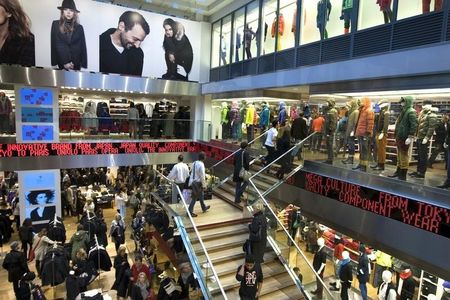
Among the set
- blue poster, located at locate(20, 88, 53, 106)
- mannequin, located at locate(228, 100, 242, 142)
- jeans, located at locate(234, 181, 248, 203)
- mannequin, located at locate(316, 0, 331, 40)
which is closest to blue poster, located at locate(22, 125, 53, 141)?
blue poster, located at locate(20, 88, 53, 106)

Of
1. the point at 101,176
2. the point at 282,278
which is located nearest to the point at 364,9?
the point at 282,278

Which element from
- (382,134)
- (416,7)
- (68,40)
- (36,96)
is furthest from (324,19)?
(36,96)

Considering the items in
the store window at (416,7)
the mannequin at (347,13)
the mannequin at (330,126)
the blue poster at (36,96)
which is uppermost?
the mannequin at (347,13)

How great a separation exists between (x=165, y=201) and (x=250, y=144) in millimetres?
4648

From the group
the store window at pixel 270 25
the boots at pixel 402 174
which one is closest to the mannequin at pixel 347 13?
the store window at pixel 270 25

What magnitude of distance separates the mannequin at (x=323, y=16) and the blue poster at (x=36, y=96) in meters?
10.4

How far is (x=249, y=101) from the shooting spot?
51.7 ft

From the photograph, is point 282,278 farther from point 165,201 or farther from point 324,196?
point 165,201

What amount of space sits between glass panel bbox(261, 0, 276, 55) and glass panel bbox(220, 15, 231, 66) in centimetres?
270

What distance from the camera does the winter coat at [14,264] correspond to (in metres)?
7.61

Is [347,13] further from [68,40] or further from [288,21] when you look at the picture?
[68,40]

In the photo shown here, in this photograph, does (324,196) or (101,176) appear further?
(101,176)

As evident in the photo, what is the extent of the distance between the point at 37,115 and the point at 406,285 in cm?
1371

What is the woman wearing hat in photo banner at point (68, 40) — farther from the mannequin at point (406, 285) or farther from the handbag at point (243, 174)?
the mannequin at point (406, 285)
